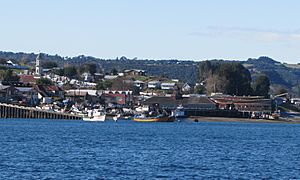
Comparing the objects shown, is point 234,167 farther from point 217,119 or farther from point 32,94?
point 32,94

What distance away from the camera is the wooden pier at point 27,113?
165 metres

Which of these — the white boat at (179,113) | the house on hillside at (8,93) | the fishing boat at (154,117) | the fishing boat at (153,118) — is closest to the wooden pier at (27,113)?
the fishing boat at (153,118)

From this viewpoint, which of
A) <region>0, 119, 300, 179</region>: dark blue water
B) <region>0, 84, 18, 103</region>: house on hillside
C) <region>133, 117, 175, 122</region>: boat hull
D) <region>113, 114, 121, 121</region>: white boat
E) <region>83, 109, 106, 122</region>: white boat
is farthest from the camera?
<region>0, 84, 18, 103</region>: house on hillside

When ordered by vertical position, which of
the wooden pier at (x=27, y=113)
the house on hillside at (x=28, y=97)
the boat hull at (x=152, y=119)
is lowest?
the boat hull at (x=152, y=119)

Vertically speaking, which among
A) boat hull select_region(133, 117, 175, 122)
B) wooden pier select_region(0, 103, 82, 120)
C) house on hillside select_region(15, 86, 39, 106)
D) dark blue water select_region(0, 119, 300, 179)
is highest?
house on hillside select_region(15, 86, 39, 106)

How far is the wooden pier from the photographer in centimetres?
16525

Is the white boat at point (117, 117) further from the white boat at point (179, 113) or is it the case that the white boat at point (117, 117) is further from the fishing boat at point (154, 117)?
the white boat at point (179, 113)

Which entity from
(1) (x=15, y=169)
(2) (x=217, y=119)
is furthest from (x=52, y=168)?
(2) (x=217, y=119)

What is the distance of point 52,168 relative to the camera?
5403cm

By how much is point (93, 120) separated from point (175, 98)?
138 feet

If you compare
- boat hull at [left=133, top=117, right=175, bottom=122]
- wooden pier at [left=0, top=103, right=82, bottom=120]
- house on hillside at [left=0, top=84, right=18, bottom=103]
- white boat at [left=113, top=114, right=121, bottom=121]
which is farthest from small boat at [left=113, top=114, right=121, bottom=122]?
house on hillside at [left=0, top=84, right=18, bottom=103]

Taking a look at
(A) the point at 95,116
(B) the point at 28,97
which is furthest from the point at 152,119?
(B) the point at 28,97

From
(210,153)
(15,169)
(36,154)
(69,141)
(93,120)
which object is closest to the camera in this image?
(15,169)

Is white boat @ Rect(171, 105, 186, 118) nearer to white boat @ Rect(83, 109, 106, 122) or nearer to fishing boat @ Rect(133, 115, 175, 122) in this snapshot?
fishing boat @ Rect(133, 115, 175, 122)
